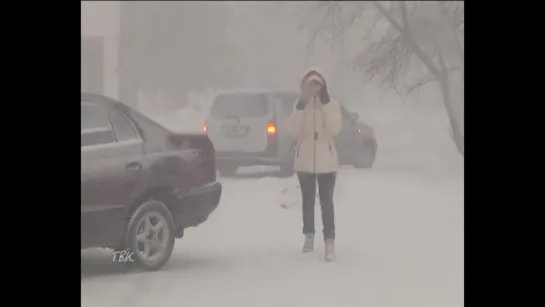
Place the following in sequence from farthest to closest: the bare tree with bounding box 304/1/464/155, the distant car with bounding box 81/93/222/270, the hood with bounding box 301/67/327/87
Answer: the bare tree with bounding box 304/1/464/155 → the hood with bounding box 301/67/327/87 → the distant car with bounding box 81/93/222/270

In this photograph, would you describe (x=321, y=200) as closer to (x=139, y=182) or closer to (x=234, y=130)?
(x=234, y=130)

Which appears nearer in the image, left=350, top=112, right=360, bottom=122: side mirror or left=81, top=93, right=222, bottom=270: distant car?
left=81, top=93, right=222, bottom=270: distant car

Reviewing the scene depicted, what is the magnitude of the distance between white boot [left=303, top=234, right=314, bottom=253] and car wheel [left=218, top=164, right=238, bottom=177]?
32cm

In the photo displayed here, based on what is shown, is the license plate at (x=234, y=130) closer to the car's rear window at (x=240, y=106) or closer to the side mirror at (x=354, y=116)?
the car's rear window at (x=240, y=106)

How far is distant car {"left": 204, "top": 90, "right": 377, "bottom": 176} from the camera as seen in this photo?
2.28 metres

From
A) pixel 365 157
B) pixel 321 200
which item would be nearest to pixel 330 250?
pixel 321 200

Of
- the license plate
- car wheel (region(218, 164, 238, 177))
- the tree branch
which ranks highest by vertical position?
the tree branch

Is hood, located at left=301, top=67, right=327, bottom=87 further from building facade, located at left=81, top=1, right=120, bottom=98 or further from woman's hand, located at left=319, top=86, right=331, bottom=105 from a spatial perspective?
building facade, located at left=81, top=1, right=120, bottom=98

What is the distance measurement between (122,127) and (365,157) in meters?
0.80

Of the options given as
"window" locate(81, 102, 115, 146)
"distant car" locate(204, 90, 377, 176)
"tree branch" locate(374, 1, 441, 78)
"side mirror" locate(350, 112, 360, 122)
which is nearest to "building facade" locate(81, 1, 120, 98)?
"window" locate(81, 102, 115, 146)

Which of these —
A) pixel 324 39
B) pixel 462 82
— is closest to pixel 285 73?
pixel 324 39

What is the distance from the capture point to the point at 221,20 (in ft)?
8.45

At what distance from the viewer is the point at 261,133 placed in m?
2.29

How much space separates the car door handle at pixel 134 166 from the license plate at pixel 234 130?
296 millimetres
